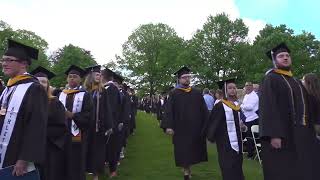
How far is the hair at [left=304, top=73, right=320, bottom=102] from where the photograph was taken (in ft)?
22.9

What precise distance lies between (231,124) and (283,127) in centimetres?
186

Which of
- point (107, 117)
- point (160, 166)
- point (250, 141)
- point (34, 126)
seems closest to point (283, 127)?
point (34, 126)

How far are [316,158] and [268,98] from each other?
3.33 ft

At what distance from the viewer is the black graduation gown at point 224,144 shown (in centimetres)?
785

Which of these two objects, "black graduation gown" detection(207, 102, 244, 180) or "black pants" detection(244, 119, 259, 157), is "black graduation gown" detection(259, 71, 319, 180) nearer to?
"black graduation gown" detection(207, 102, 244, 180)

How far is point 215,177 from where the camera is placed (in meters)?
9.94

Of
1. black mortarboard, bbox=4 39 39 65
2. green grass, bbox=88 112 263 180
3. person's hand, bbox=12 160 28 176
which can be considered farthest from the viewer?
green grass, bbox=88 112 263 180

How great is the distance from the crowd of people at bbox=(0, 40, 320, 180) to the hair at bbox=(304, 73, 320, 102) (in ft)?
0.05

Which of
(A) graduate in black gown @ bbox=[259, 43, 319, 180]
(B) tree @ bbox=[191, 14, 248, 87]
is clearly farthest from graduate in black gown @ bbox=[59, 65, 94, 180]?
(B) tree @ bbox=[191, 14, 248, 87]

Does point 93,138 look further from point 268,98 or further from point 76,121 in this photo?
point 268,98

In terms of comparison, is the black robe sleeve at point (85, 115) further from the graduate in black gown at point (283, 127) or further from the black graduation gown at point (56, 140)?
the graduate in black gown at point (283, 127)

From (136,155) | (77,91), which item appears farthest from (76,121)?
(136,155)

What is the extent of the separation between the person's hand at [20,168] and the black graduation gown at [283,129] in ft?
10.2

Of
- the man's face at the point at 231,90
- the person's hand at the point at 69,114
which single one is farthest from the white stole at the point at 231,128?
the person's hand at the point at 69,114
